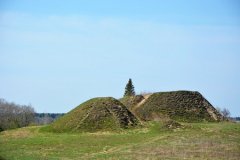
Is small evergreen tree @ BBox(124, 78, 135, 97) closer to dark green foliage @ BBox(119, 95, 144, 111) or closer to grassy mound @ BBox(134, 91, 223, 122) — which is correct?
dark green foliage @ BBox(119, 95, 144, 111)

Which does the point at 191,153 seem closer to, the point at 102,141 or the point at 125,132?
the point at 102,141

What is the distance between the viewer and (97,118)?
47.7 m

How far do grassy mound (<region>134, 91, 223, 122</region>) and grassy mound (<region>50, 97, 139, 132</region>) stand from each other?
7.52m

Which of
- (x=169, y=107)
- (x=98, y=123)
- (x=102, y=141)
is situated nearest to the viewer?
(x=102, y=141)

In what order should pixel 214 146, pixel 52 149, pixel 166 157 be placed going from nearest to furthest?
pixel 166 157
pixel 214 146
pixel 52 149

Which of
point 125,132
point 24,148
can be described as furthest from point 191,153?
point 125,132

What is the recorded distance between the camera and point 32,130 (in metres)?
49.3

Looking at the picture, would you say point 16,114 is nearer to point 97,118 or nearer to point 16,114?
point 16,114

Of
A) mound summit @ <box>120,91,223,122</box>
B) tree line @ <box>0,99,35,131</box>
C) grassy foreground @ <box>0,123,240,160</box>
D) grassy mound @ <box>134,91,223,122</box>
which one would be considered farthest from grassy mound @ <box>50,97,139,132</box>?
tree line @ <box>0,99,35,131</box>

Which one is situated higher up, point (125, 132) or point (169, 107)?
point (169, 107)

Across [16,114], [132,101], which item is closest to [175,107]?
[132,101]

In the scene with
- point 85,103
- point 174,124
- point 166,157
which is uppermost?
point 85,103

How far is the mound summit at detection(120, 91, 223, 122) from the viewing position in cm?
5572

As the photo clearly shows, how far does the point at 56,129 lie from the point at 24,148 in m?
14.5
